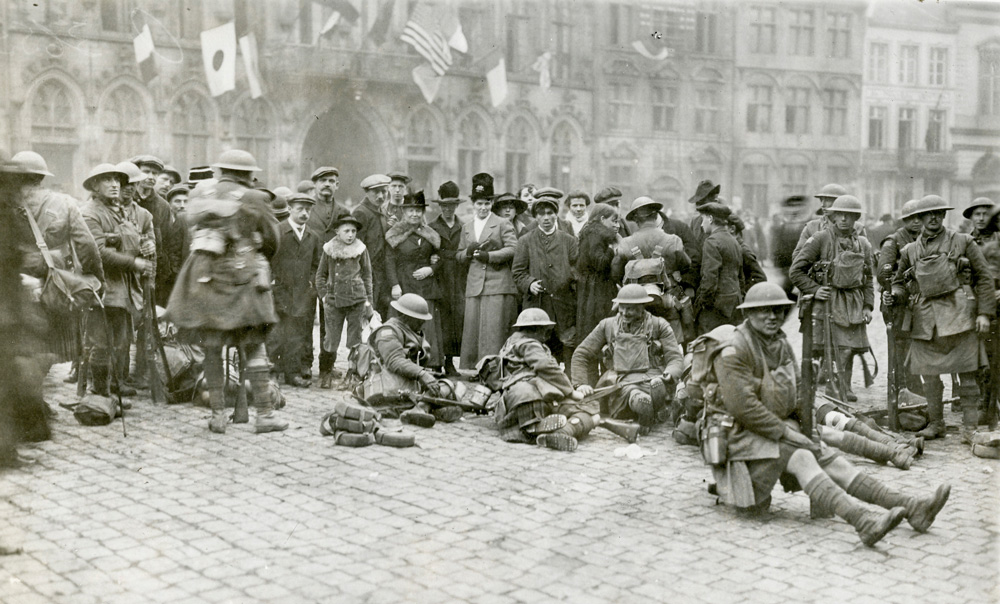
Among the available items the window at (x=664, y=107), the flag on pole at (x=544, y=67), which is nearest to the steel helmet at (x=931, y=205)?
the flag on pole at (x=544, y=67)

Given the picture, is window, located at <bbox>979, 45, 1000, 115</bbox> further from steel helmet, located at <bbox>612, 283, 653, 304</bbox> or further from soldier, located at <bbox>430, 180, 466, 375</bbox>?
steel helmet, located at <bbox>612, 283, 653, 304</bbox>

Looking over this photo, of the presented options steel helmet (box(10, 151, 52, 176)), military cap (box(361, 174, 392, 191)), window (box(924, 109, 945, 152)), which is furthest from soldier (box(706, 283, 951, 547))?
window (box(924, 109, 945, 152))

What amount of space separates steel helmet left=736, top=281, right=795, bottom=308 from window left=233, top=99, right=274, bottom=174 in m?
22.0

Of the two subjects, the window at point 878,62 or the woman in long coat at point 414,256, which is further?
the window at point 878,62

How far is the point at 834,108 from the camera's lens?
1257 inches

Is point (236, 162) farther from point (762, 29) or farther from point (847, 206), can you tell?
point (762, 29)

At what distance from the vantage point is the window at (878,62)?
1257 inches

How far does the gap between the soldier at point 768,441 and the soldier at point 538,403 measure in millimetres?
1951

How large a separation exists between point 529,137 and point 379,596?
2695cm

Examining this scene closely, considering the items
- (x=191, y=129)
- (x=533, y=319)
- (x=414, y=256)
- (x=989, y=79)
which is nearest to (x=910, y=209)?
(x=533, y=319)

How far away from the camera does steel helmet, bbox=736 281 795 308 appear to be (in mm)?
6020

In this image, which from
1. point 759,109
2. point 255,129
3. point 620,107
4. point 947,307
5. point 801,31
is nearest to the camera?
point 947,307

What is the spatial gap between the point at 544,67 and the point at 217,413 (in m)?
23.2

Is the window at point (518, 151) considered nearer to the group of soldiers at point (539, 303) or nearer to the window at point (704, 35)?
the window at point (704, 35)
